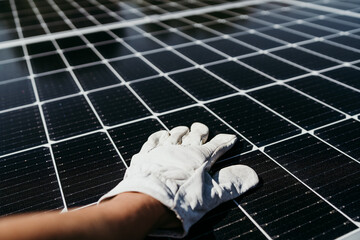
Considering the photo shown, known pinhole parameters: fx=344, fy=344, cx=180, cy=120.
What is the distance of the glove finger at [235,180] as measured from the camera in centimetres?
383

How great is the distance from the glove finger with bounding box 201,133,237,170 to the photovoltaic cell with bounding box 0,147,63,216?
1831 mm

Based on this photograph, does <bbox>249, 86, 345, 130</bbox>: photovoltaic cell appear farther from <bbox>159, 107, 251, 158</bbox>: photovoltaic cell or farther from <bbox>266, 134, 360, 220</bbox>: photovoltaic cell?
<bbox>159, 107, 251, 158</bbox>: photovoltaic cell

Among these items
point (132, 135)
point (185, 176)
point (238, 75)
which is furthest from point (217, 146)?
point (238, 75)

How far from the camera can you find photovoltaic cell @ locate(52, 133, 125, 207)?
4168 mm

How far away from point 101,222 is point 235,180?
66.6 inches

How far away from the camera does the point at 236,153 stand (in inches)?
181

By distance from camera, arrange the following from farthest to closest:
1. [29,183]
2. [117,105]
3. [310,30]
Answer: [310,30], [117,105], [29,183]

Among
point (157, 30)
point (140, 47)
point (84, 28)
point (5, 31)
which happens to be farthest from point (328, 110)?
point (5, 31)

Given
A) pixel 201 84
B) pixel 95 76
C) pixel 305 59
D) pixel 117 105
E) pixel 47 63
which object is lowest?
pixel 47 63

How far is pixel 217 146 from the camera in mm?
4418

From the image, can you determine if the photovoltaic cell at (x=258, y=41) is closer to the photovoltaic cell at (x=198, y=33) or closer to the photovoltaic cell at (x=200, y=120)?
the photovoltaic cell at (x=198, y=33)

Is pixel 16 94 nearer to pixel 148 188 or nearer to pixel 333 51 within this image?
pixel 148 188

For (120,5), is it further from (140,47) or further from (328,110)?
(328,110)

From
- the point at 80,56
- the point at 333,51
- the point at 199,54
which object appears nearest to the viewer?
the point at 333,51
